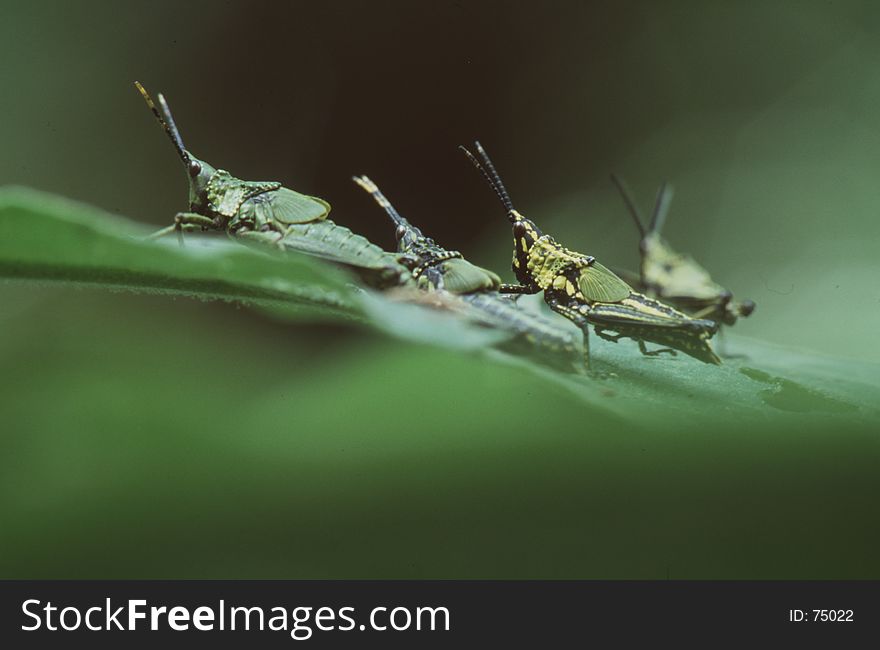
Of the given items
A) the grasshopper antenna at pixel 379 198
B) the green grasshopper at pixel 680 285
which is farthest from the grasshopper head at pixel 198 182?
the green grasshopper at pixel 680 285

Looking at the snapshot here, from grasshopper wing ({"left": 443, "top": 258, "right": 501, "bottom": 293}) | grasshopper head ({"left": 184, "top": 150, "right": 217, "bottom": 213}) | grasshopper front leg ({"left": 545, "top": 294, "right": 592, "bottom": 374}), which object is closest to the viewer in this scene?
grasshopper front leg ({"left": 545, "top": 294, "right": 592, "bottom": 374})

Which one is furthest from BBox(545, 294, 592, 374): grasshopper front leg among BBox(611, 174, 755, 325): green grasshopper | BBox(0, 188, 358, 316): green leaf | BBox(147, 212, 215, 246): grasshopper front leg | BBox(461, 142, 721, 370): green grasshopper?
BBox(147, 212, 215, 246): grasshopper front leg

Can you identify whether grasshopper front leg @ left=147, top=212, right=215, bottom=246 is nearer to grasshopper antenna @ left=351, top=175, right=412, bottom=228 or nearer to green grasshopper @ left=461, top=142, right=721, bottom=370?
grasshopper antenna @ left=351, top=175, right=412, bottom=228

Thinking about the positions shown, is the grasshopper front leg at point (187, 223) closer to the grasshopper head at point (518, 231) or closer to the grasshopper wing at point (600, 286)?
the grasshopper head at point (518, 231)

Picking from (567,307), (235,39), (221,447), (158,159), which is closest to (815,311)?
(567,307)

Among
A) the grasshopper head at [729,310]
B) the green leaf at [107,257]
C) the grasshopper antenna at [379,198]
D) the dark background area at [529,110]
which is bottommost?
the green leaf at [107,257]

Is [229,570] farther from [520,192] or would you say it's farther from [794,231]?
[794,231]

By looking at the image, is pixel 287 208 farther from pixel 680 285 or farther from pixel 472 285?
pixel 680 285

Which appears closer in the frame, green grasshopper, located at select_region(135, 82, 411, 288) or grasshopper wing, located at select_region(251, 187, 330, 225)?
green grasshopper, located at select_region(135, 82, 411, 288)
